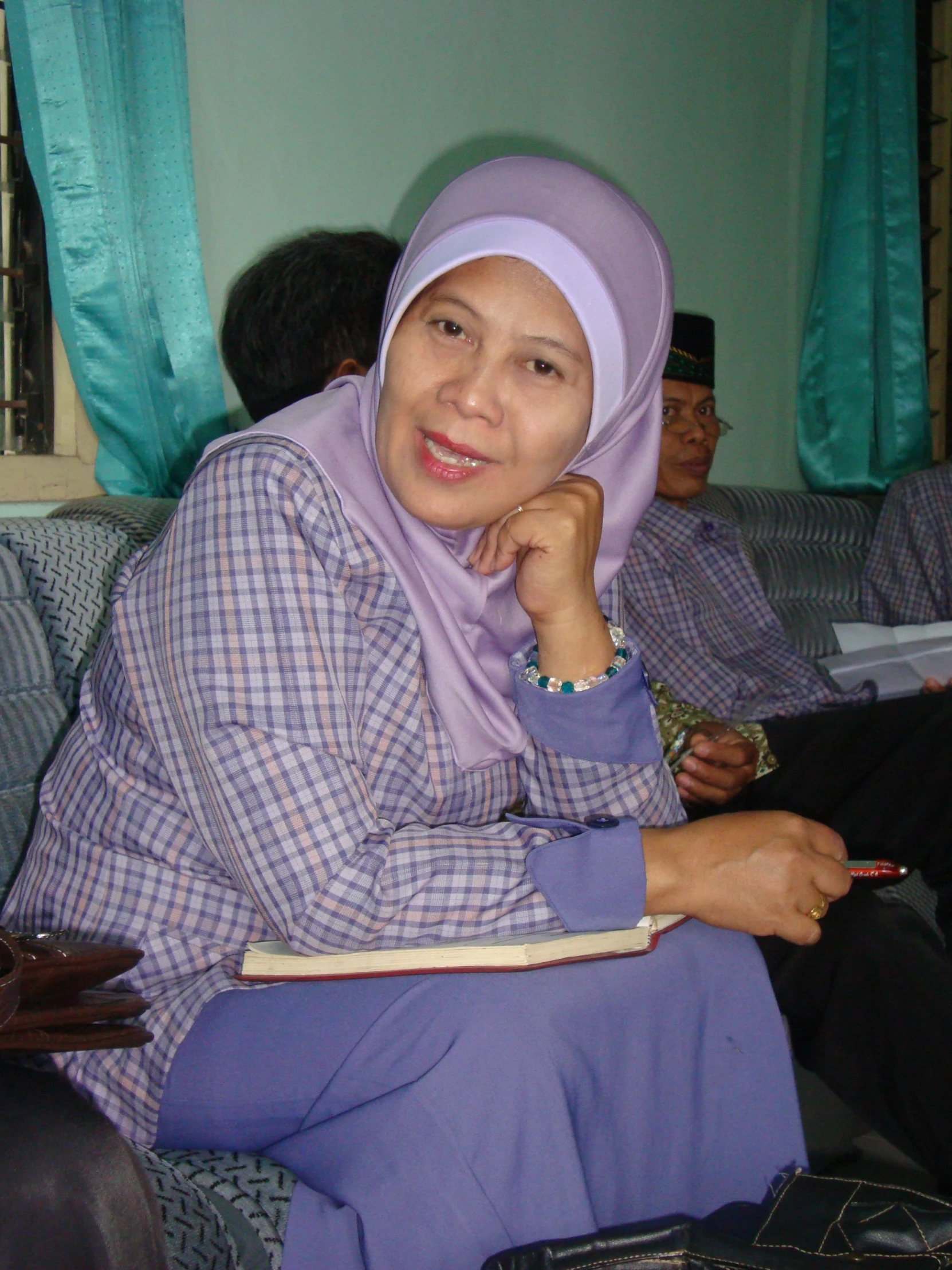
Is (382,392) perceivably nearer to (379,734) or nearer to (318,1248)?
(379,734)

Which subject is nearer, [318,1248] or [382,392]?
[318,1248]

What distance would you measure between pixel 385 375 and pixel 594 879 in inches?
18.6

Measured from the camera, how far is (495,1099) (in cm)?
79

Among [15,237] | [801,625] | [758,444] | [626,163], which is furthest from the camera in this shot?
[758,444]

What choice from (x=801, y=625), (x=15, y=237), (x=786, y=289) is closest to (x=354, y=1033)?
(x=15, y=237)

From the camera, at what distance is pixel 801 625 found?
2.62m

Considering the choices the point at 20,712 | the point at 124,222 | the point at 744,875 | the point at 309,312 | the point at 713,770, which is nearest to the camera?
the point at 744,875

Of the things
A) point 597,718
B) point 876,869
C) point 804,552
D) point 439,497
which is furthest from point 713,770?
point 804,552

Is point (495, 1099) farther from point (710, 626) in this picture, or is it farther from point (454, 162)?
point (454, 162)

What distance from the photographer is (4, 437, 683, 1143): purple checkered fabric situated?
2.79 feet

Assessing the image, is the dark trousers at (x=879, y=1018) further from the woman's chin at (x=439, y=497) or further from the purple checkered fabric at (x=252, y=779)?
the woman's chin at (x=439, y=497)

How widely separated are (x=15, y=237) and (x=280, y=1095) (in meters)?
1.63

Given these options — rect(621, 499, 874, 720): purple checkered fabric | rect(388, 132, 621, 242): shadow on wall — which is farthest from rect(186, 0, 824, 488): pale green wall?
rect(621, 499, 874, 720): purple checkered fabric

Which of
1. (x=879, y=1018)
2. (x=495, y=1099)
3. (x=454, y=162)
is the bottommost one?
(x=879, y=1018)
